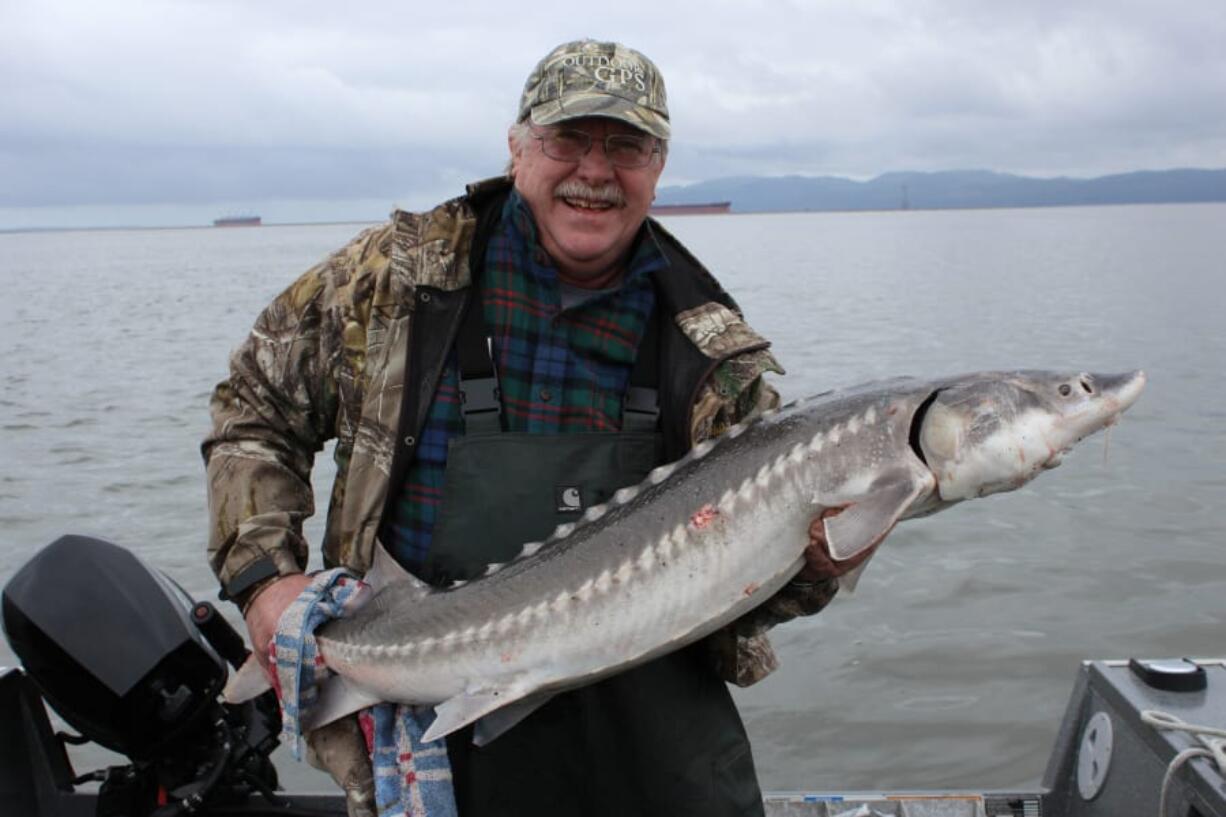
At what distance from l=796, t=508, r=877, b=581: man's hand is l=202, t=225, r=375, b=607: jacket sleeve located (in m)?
1.19

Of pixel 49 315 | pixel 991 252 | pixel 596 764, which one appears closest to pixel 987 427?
pixel 596 764

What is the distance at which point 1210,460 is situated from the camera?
10477mm

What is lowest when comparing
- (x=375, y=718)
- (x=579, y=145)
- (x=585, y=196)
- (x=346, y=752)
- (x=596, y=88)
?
(x=346, y=752)

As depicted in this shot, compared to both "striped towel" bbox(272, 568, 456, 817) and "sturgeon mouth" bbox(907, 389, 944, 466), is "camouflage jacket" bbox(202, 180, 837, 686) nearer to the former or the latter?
"striped towel" bbox(272, 568, 456, 817)

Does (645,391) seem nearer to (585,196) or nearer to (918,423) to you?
(585,196)

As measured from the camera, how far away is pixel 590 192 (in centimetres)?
268

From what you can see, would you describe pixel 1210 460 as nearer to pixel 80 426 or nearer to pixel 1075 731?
pixel 1075 731

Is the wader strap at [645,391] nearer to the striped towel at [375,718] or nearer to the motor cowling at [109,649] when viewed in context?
the striped towel at [375,718]

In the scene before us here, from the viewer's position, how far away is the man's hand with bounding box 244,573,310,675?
8.61 ft

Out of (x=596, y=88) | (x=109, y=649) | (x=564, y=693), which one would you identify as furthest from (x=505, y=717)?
(x=596, y=88)

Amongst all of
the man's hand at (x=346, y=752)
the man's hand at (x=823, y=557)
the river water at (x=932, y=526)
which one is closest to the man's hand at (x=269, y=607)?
the man's hand at (x=346, y=752)

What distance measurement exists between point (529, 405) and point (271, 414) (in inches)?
25.4

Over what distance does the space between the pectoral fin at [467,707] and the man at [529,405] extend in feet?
0.80

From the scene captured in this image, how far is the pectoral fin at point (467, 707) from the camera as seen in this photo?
7.92 ft
